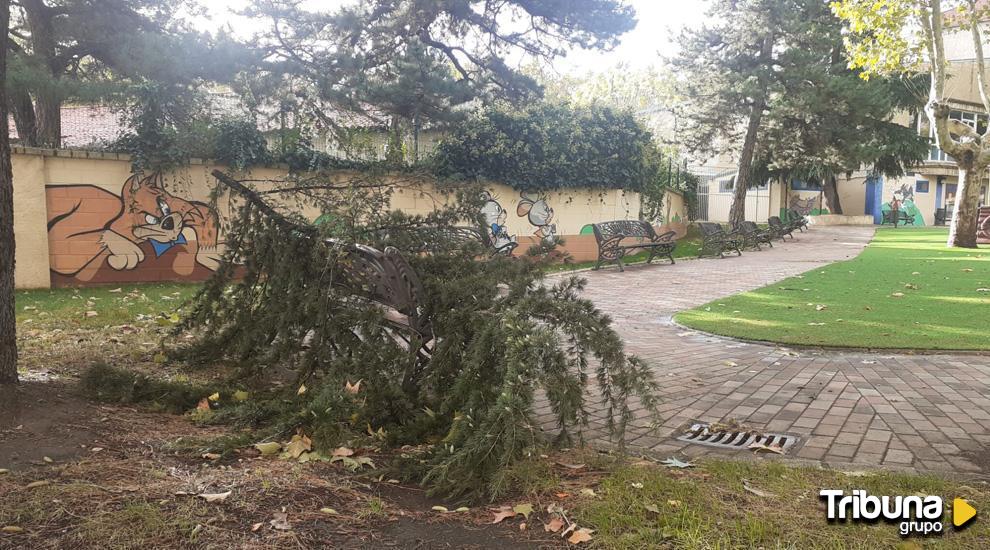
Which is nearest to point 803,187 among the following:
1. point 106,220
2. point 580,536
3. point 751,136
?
point 751,136

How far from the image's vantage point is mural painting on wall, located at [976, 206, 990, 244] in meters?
20.4

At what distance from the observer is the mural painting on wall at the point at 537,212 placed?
1662 cm

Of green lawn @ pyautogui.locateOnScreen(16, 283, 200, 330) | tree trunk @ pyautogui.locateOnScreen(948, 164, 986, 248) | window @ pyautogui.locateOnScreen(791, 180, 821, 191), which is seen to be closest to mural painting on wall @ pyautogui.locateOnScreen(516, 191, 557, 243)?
green lawn @ pyautogui.locateOnScreen(16, 283, 200, 330)

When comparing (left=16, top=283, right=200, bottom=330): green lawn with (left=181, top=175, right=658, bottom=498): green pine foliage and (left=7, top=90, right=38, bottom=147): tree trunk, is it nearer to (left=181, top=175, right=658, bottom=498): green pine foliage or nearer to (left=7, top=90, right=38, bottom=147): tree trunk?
(left=181, top=175, right=658, bottom=498): green pine foliage

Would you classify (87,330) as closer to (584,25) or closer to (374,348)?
(374,348)

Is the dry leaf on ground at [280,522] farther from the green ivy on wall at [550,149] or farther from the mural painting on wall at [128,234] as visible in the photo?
the green ivy on wall at [550,149]

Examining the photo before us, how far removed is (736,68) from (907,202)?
2636 centimetres

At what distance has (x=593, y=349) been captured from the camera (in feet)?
11.3

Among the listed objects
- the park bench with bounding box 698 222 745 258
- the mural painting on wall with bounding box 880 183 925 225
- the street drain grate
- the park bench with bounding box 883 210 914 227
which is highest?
the mural painting on wall with bounding box 880 183 925 225

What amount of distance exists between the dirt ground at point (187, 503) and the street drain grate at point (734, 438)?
1542 millimetres

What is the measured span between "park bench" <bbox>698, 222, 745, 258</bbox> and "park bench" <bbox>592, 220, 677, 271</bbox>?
1780 mm

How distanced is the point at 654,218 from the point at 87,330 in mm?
16316

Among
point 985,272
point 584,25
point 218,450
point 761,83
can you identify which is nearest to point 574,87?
point 761,83

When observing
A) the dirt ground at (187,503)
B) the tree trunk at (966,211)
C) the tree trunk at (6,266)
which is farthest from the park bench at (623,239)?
the dirt ground at (187,503)
